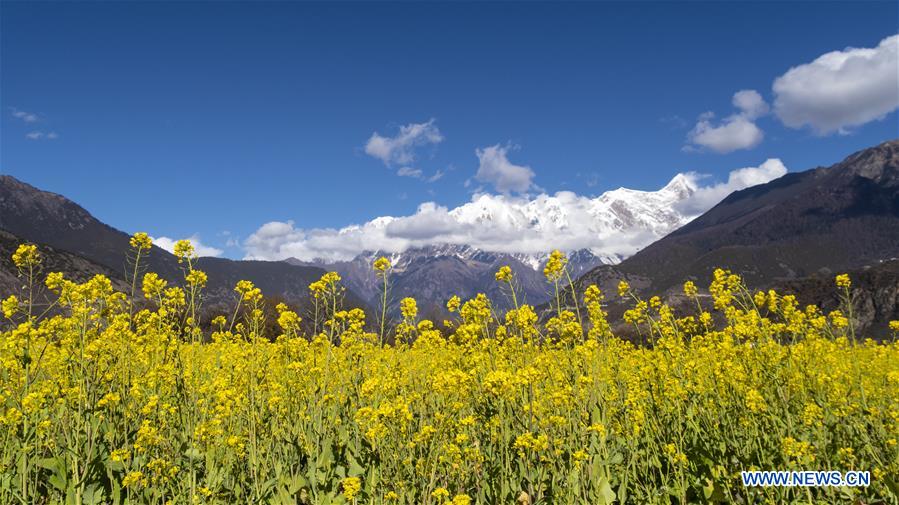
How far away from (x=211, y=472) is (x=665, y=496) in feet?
13.1

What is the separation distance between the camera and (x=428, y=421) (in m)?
5.28

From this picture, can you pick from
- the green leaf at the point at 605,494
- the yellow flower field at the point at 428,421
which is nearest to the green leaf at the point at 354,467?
the yellow flower field at the point at 428,421

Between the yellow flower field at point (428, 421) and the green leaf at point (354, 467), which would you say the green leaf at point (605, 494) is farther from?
the green leaf at point (354, 467)

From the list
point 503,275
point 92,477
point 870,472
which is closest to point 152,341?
point 92,477

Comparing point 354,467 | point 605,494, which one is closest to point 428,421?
point 354,467

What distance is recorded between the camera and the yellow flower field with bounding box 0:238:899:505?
13.2 feet

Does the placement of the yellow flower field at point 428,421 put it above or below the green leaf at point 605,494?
above

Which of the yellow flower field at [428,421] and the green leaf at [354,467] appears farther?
the green leaf at [354,467]

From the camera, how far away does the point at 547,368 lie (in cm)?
585

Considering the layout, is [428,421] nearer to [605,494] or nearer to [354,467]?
[354,467]

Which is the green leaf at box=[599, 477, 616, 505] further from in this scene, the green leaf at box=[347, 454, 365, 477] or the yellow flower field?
the green leaf at box=[347, 454, 365, 477]

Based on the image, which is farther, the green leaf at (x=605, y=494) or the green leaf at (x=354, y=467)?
the green leaf at (x=354, y=467)

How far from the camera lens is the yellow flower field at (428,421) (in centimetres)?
402

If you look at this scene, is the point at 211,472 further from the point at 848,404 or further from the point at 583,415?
the point at 848,404
